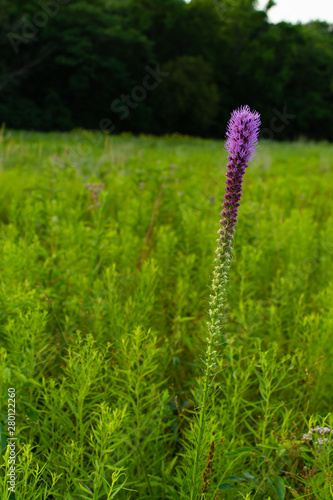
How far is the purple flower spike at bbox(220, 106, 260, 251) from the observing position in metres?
1.06

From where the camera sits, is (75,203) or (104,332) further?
(75,203)

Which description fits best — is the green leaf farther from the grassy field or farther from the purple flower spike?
the purple flower spike

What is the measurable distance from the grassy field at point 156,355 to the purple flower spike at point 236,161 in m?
0.43

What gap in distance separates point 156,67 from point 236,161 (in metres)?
32.5

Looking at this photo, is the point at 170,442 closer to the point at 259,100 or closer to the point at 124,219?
the point at 124,219

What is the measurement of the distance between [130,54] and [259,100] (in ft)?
54.9

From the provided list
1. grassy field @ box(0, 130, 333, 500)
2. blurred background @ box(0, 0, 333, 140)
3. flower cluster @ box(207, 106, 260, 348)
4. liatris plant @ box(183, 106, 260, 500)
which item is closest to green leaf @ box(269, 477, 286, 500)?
grassy field @ box(0, 130, 333, 500)

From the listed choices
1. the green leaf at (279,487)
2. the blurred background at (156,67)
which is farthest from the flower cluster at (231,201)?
the blurred background at (156,67)

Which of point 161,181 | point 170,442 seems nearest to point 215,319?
point 170,442

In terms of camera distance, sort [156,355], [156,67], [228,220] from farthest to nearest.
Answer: [156,67] → [156,355] → [228,220]

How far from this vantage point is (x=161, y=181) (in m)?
4.29

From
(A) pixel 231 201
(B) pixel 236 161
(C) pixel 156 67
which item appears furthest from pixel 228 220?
(C) pixel 156 67

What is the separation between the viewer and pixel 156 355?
164 cm

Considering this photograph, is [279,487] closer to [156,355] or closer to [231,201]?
[156,355]
